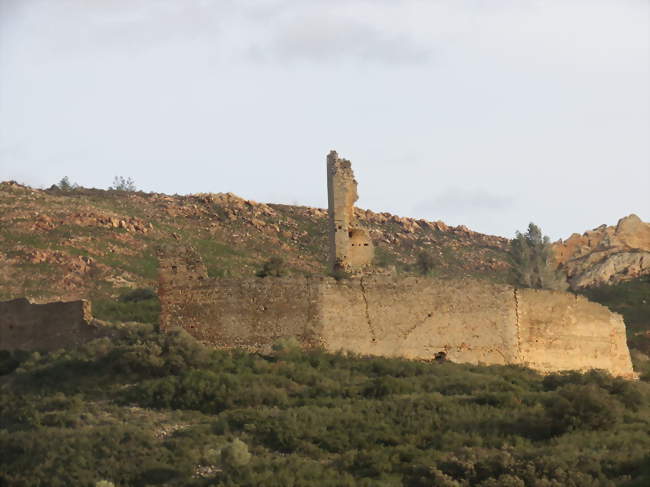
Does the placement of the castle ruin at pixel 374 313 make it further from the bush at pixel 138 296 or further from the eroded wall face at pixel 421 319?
the bush at pixel 138 296

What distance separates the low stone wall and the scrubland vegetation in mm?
699

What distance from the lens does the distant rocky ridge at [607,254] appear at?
188 ft

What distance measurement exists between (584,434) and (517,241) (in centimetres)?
2679

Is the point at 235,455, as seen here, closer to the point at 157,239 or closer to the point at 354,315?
the point at 354,315

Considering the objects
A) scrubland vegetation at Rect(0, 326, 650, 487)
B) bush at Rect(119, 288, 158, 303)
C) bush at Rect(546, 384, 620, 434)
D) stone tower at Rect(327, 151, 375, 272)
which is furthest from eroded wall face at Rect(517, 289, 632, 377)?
bush at Rect(119, 288, 158, 303)

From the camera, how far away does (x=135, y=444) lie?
27.7 meters

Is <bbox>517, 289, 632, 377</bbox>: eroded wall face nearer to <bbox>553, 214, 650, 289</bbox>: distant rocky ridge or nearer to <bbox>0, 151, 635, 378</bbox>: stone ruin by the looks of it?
<bbox>0, 151, 635, 378</bbox>: stone ruin

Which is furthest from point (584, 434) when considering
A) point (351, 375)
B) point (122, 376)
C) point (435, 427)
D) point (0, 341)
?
point (0, 341)

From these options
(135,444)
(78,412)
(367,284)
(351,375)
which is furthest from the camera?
(367,284)

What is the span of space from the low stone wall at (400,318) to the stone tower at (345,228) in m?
1.66

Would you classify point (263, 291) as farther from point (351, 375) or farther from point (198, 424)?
point (198, 424)

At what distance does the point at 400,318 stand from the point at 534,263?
19453 millimetres

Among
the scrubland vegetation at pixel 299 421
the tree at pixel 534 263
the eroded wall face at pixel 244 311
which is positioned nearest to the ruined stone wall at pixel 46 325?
the scrubland vegetation at pixel 299 421

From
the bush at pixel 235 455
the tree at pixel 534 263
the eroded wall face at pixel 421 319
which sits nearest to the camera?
the bush at pixel 235 455
